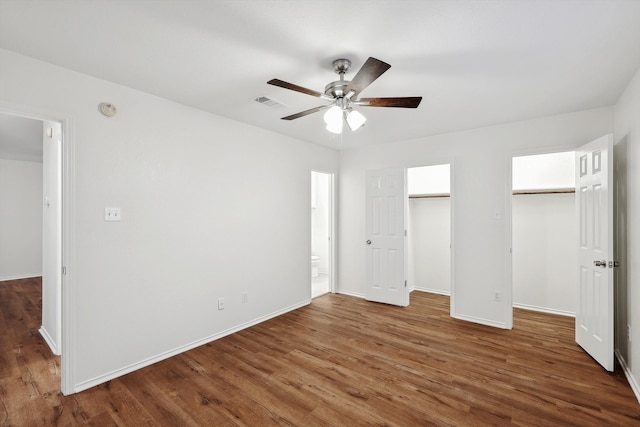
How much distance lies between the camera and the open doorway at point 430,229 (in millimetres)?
4961

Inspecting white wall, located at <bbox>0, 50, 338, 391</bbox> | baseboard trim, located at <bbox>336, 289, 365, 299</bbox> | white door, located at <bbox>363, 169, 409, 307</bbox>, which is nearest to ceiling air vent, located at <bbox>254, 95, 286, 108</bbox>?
white wall, located at <bbox>0, 50, 338, 391</bbox>

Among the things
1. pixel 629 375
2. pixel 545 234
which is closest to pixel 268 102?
pixel 629 375

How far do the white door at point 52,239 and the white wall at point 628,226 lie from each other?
4876mm

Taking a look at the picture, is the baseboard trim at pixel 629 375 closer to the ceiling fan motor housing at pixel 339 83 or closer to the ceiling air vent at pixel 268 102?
the ceiling fan motor housing at pixel 339 83

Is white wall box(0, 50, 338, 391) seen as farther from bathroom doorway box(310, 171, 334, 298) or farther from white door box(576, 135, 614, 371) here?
white door box(576, 135, 614, 371)

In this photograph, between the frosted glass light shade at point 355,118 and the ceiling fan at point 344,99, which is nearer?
the ceiling fan at point 344,99

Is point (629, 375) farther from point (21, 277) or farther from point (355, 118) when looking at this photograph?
point (21, 277)

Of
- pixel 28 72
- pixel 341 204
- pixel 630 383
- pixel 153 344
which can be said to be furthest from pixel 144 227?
pixel 630 383

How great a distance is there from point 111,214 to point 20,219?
6003 mm

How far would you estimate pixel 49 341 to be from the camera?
308cm

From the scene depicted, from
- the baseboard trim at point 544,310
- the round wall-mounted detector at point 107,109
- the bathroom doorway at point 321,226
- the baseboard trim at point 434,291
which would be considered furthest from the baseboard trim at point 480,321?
the round wall-mounted detector at point 107,109

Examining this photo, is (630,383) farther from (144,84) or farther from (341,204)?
(144,84)

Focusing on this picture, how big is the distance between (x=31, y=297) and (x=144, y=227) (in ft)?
12.9

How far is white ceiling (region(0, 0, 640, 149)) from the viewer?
1.59m
